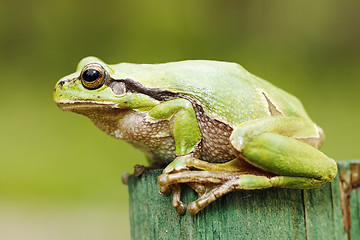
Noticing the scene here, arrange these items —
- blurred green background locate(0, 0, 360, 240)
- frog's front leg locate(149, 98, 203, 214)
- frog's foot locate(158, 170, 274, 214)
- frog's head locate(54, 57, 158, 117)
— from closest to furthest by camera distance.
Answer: frog's foot locate(158, 170, 274, 214) → frog's front leg locate(149, 98, 203, 214) → frog's head locate(54, 57, 158, 117) → blurred green background locate(0, 0, 360, 240)

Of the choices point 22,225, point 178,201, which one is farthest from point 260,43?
point 178,201

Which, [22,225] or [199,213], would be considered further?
[22,225]

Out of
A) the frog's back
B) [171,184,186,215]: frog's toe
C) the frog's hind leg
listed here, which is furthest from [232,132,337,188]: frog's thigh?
[171,184,186,215]: frog's toe

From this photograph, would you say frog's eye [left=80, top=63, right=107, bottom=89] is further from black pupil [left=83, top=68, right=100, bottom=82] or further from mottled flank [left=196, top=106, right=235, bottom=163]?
mottled flank [left=196, top=106, right=235, bottom=163]

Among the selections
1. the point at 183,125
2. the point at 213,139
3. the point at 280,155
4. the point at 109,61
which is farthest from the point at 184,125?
the point at 109,61

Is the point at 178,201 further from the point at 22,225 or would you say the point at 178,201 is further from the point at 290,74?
the point at 290,74

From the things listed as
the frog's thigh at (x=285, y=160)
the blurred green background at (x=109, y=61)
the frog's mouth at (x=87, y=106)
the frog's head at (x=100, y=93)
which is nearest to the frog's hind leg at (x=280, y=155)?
the frog's thigh at (x=285, y=160)
